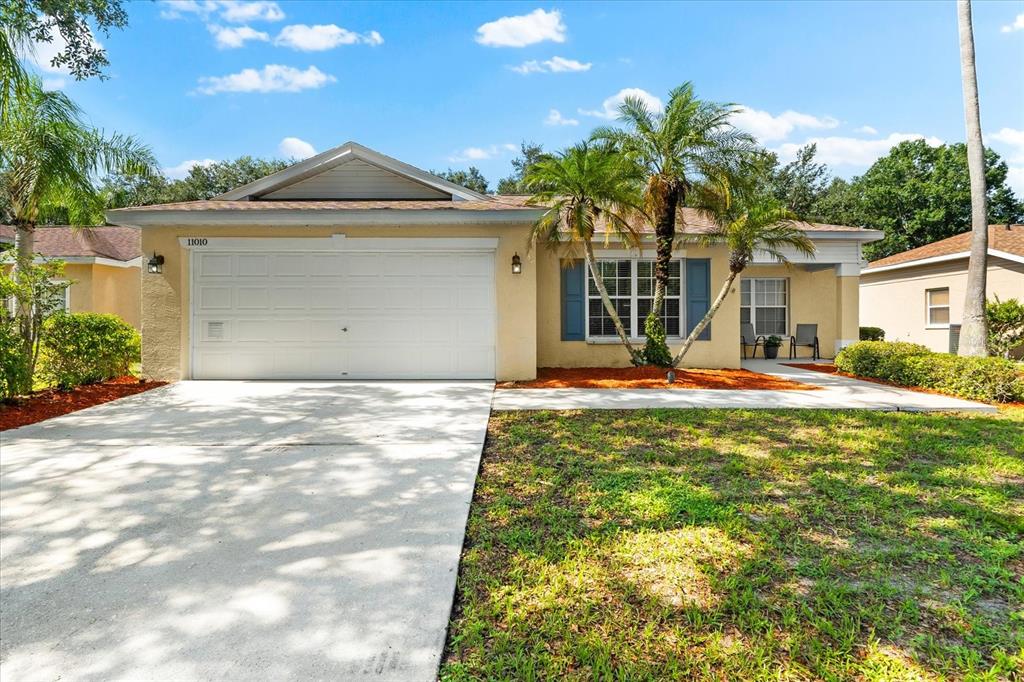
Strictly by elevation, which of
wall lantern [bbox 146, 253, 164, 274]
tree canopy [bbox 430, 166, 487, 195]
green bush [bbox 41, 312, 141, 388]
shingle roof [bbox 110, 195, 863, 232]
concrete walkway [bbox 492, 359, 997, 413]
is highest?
tree canopy [bbox 430, 166, 487, 195]

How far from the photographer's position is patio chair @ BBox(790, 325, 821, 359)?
1416 cm

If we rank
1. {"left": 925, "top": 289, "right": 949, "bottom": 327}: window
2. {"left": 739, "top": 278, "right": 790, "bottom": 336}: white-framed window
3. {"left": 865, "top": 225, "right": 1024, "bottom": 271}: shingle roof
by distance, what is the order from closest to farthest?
{"left": 739, "top": 278, "right": 790, "bottom": 336}: white-framed window, {"left": 865, "top": 225, "right": 1024, "bottom": 271}: shingle roof, {"left": 925, "top": 289, "right": 949, "bottom": 327}: window

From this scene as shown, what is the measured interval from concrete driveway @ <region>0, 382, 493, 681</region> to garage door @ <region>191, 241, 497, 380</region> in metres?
3.48

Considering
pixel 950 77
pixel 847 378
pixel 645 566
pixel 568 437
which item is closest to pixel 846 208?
pixel 950 77

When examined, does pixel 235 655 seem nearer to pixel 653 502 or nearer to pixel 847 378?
pixel 653 502

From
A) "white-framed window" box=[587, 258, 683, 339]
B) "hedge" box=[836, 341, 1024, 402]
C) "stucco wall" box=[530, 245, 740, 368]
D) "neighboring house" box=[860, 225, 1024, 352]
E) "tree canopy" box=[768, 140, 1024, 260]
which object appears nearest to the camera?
"hedge" box=[836, 341, 1024, 402]

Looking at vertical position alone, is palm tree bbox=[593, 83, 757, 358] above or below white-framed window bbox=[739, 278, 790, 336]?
above

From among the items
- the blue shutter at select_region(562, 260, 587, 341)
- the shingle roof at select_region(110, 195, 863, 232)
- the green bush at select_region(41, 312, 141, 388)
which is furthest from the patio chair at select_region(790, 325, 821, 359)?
the green bush at select_region(41, 312, 141, 388)

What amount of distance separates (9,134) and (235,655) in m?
10.5

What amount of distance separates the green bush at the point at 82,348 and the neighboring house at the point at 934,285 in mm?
20793

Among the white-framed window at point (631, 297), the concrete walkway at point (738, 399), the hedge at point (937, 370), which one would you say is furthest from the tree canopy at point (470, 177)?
the concrete walkway at point (738, 399)

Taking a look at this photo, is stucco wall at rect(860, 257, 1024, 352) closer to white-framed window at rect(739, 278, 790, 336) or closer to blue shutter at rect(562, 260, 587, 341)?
white-framed window at rect(739, 278, 790, 336)

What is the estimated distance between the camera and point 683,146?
353 inches

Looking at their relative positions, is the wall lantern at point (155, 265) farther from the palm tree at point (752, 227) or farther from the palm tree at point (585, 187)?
the palm tree at point (752, 227)
